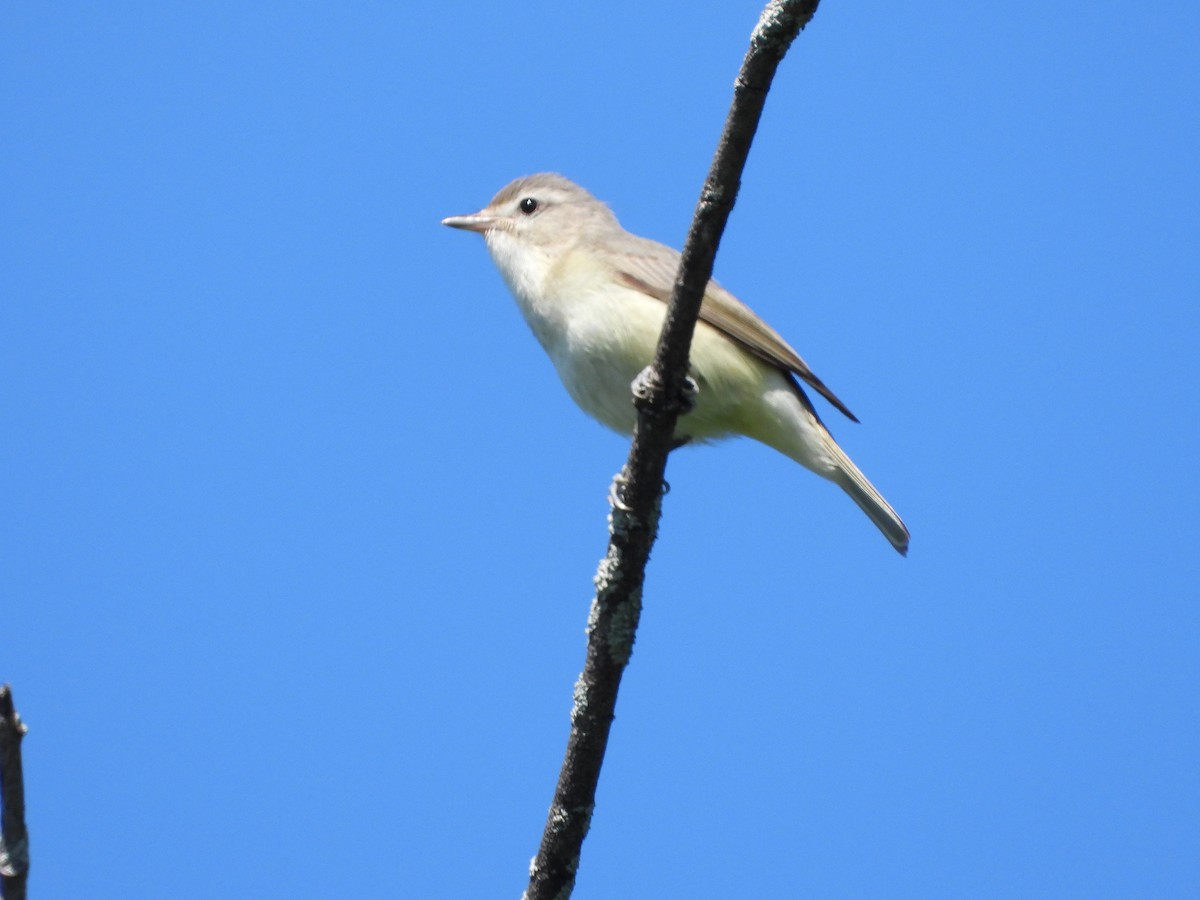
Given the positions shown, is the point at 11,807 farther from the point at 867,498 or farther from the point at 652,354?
the point at 867,498

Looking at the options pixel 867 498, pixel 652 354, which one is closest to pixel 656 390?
pixel 652 354

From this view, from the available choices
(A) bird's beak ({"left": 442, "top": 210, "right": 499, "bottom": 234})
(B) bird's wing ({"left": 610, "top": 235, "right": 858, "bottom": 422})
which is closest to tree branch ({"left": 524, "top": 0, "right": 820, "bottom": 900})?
(B) bird's wing ({"left": 610, "top": 235, "right": 858, "bottom": 422})

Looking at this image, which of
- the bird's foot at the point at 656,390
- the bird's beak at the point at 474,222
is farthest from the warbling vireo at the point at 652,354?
the bird's foot at the point at 656,390

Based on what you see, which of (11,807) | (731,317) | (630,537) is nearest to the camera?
(11,807)

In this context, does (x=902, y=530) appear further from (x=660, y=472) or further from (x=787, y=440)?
(x=660, y=472)

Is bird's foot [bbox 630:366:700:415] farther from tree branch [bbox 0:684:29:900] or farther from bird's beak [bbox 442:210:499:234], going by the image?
bird's beak [bbox 442:210:499:234]

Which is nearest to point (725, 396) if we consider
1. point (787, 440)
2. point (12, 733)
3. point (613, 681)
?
point (787, 440)
